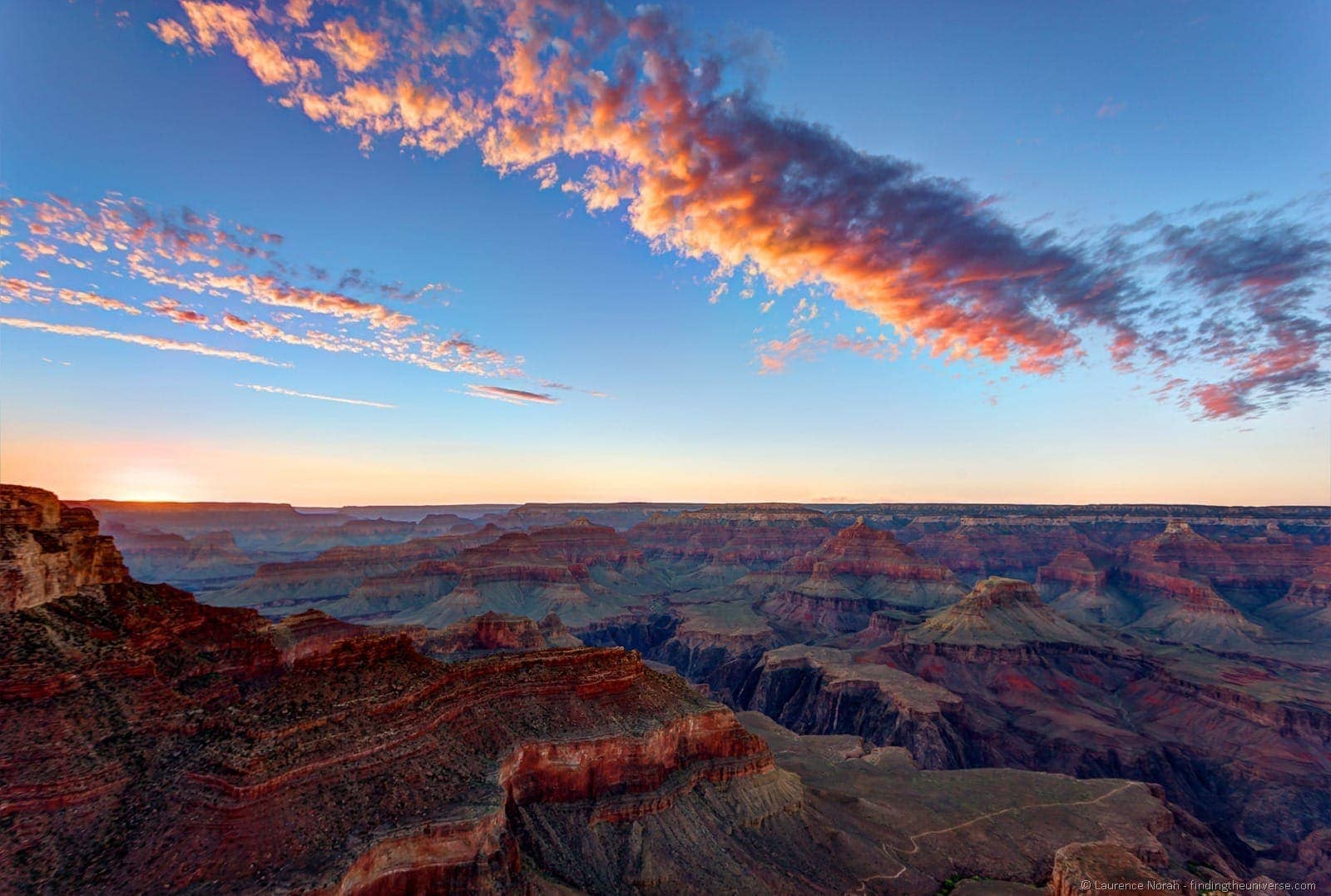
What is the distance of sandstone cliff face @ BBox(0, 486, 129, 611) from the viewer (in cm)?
3609

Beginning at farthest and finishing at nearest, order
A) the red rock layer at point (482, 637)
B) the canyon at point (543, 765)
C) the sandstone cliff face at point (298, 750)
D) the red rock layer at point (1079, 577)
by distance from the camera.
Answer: the red rock layer at point (1079, 577)
the red rock layer at point (482, 637)
the canyon at point (543, 765)
the sandstone cliff face at point (298, 750)

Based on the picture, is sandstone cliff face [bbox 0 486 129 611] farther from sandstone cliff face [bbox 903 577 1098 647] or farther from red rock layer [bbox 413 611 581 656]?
sandstone cliff face [bbox 903 577 1098 647]

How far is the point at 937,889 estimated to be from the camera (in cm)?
4288

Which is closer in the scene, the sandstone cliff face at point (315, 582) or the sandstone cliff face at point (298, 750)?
the sandstone cliff face at point (298, 750)

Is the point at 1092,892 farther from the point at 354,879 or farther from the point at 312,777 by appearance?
the point at 312,777

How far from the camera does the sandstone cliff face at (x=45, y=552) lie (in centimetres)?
3609

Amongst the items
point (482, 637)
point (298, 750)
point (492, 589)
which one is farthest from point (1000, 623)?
point (298, 750)

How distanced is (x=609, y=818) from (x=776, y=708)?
75.5 m

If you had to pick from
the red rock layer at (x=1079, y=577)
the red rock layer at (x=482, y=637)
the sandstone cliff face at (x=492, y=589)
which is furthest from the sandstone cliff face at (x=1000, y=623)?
the sandstone cliff face at (x=492, y=589)

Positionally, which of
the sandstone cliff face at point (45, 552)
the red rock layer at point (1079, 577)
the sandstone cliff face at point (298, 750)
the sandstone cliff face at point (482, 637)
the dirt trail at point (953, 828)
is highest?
the sandstone cliff face at point (45, 552)

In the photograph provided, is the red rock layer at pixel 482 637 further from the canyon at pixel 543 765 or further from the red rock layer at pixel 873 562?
the red rock layer at pixel 873 562

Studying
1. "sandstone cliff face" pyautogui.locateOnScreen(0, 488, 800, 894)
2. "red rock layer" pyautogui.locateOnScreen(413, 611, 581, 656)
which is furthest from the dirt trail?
Answer: "red rock layer" pyautogui.locateOnScreen(413, 611, 581, 656)

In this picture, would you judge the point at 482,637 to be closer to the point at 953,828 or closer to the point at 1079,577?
the point at 953,828

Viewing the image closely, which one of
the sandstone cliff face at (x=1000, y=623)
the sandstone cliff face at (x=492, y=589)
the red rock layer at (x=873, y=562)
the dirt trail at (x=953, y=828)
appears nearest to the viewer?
the dirt trail at (x=953, y=828)
